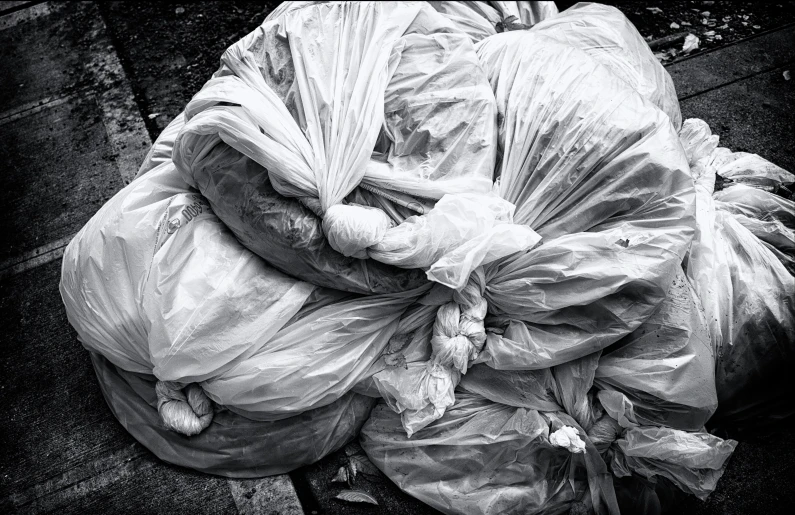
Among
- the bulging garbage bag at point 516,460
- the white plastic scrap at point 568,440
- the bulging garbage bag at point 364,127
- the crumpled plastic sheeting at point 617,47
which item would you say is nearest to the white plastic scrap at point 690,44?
the crumpled plastic sheeting at point 617,47

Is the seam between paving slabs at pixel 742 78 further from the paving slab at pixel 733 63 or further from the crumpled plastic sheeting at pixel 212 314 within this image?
the crumpled plastic sheeting at pixel 212 314

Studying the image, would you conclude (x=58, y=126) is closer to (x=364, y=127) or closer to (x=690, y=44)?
(x=364, y=127)

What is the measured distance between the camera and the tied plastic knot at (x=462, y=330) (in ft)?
6.07

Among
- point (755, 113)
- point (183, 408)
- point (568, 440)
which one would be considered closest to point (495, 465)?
point (568, 440)

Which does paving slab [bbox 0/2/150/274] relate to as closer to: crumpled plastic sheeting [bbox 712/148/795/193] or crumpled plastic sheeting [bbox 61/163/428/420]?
crumpled plastic sheeting [bbox 61/163/428/420]

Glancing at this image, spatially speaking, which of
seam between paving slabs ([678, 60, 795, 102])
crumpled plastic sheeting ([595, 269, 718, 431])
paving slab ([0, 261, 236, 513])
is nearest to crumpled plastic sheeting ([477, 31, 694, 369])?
crumpled plastic sheeting ([595, 269, 718, 431])

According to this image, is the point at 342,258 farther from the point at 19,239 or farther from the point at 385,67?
the point at 19,239

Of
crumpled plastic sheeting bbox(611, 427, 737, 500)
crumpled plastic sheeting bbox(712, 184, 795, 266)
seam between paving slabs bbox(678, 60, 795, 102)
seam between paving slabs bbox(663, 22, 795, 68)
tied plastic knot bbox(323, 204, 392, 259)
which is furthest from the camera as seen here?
seam between paving slabs bbox(663, 22, 795, 68)

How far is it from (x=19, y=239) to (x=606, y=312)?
243 centimetres

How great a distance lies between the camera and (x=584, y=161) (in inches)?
73.3

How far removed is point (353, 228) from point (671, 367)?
1013 millimetres

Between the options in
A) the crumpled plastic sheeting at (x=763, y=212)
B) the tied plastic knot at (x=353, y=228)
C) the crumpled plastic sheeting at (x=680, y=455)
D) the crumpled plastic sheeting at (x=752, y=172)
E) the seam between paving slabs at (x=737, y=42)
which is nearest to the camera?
the tied plastic knot at (x=353, y=228)

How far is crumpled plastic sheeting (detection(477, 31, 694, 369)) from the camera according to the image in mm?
1807

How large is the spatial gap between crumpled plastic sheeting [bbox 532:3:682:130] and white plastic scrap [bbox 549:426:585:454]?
1177 mm
